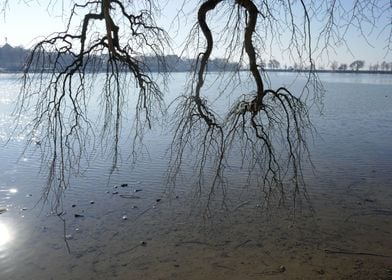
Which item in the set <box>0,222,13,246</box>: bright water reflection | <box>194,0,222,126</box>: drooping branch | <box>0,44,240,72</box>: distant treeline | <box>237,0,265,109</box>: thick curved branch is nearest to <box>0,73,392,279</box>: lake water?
<box>0,222,13,246</box>: bright water reflection

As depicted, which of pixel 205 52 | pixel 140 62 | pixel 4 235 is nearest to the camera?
pixel 205 52

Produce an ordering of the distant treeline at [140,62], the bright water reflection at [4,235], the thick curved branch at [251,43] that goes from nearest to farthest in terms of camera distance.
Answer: the thick curved branch at [251,43], the distant treeline at [140,62], the bright water reflection at [4,235]

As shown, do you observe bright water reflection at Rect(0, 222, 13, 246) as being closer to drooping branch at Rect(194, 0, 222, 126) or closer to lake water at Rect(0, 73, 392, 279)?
lake water at Rect(0, 73, 392, 279)

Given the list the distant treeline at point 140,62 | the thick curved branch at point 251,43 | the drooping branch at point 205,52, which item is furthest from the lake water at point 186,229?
the thick curved branch at point 251,43

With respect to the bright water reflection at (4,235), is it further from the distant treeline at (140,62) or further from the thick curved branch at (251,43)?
the thick curved branch at (251,43)

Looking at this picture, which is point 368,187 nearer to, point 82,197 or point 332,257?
point 332,257

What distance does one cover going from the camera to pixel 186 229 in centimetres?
865

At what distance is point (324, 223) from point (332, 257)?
1.48m

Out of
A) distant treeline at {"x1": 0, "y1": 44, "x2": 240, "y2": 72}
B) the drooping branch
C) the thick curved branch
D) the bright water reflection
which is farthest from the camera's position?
the bright water reflection

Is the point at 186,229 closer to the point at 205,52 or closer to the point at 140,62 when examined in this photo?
the point at 140,62

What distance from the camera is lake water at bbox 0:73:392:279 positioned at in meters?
7.20

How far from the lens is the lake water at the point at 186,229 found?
720 centimetres

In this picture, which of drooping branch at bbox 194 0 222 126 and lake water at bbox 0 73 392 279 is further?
lake water at bbox 0 73 392 279

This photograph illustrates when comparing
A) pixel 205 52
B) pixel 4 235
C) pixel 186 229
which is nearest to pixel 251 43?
pixel 205 52
